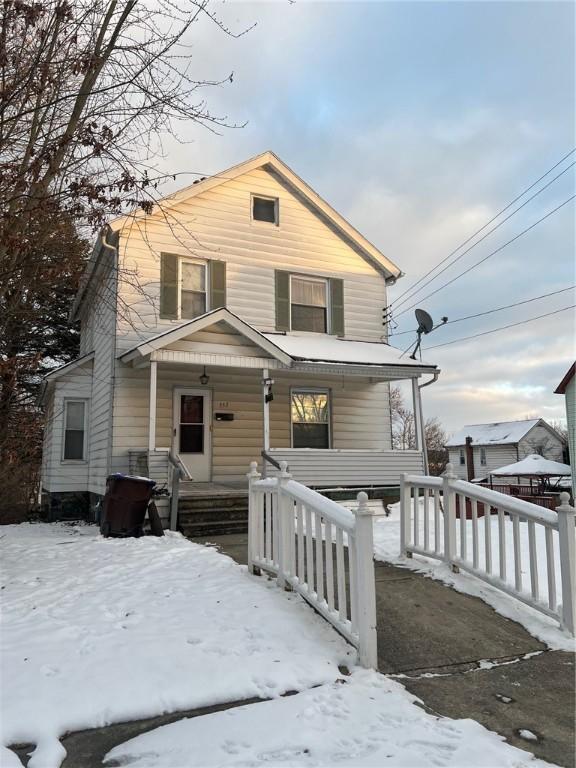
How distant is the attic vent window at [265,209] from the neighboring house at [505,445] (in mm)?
29155

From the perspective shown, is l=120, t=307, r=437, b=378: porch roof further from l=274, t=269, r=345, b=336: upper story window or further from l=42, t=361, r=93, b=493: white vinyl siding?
l=42, t=361, r=93, b=493: white vinyl siding

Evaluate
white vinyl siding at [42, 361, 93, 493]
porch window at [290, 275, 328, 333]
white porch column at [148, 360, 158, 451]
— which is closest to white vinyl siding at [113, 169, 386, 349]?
porch window at [290, 275, 328, 333]

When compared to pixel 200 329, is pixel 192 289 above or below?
above

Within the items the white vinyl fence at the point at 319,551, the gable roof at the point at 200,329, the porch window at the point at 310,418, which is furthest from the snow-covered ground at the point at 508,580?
the porch window at the point at 310,418

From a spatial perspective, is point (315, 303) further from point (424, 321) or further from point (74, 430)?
point (74, 430)

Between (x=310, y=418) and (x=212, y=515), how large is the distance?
4.68m

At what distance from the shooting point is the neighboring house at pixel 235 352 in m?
10.5

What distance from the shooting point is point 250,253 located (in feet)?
41.0

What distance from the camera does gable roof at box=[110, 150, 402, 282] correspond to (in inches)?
473

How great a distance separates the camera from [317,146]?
32.8 feet

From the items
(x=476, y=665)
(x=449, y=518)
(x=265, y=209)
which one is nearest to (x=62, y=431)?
(x=265, y=209)

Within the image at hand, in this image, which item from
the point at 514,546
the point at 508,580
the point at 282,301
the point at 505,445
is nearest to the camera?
the point at 514,546

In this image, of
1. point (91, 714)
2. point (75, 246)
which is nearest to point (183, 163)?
point (75, 246)

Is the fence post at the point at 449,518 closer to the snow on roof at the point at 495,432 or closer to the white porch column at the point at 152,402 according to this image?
the white porch column at the point at 152,402
